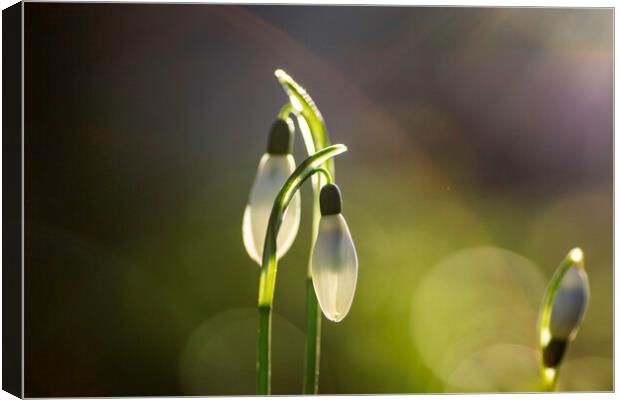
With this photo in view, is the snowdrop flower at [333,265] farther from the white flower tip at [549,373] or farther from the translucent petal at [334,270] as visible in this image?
the white flower tip at [549,373]

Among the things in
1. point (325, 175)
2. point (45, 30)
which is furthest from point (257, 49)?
point (325, 175)

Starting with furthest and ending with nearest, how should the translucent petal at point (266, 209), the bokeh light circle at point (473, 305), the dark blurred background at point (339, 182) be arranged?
the bokeh light circle at point (473, 305) → the dark blurred background at point (339, 182) → the translucent petal at point (266, 209)

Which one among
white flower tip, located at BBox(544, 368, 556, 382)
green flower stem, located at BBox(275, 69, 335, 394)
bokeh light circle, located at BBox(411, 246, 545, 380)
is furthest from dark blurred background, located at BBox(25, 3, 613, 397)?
white flower tip, located at BBox(544, 368, 556, 382)

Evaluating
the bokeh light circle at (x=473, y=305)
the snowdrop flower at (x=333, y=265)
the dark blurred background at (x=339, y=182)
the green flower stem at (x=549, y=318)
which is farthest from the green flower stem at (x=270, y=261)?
the bokeh light circle at (x=473, y=305)

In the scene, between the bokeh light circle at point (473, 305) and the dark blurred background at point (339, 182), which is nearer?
the dark blurred background at point (339, 182)

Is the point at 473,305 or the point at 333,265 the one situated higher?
the point at 333,265

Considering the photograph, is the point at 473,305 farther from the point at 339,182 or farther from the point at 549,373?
the point at 549,373

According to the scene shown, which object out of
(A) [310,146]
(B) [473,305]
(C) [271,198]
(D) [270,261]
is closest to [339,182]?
(B) [473,305]
